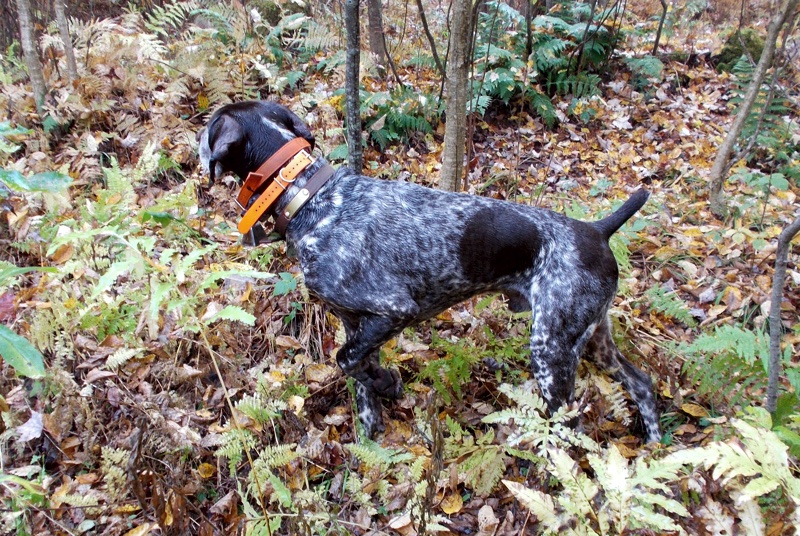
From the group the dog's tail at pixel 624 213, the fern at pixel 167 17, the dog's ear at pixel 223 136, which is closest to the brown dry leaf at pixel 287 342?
the dog's ear at pixel 223 136

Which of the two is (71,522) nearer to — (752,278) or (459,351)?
(459,351)

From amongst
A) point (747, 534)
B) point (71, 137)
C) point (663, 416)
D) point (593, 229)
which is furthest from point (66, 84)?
point (747, 534)

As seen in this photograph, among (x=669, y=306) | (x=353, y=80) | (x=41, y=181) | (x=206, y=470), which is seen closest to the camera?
(x=41, y=181)

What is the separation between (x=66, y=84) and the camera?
22.0 ft

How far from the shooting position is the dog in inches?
139

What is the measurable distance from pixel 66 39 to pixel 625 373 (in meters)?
6.71

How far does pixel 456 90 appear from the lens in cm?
494

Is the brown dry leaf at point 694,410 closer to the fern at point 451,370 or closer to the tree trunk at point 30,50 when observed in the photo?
the fern at point 451,370

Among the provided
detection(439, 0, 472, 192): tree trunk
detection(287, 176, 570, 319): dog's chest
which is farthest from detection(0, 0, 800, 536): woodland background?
detection(287, 176, 570, 319): dog's chest

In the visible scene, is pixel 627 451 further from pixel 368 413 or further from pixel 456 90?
pixel 456 90

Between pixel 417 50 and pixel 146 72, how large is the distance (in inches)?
157

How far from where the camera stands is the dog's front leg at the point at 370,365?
3.62 m

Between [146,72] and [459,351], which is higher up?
[146,72]

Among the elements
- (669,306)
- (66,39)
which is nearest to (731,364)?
(669,306)
